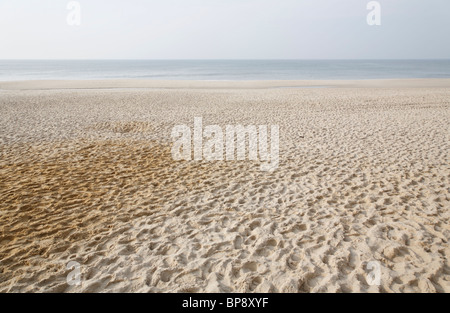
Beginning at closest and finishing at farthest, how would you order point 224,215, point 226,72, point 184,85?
point 224,215, point 184,85, point 226,72

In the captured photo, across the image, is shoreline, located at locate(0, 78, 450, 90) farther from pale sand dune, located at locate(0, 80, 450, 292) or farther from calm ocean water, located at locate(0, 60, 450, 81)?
pale sand dune, located at locate(0, 80, 450, 292)

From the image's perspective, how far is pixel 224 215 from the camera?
5.06 m

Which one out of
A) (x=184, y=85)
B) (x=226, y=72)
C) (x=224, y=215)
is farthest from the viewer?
(x=226, y=72)

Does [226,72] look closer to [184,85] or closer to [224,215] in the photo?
Answer: [184,85]

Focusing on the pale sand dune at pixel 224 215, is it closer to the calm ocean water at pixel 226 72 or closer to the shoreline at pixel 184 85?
the shoreline at pixel 184 85

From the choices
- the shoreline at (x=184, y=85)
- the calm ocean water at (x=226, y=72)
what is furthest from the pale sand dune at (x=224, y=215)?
the calm ocean water at (x=226, y=72)

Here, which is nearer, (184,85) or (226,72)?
(184,85)

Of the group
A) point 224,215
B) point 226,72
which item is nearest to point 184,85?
point 224,215

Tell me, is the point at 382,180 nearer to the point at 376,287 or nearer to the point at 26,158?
the point at 376,287

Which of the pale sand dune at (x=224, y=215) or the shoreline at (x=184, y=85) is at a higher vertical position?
the shoreline at (x=184, y=85)

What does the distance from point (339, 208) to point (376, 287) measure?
1.97m

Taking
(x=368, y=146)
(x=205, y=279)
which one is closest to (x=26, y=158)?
(x=205, y=279)

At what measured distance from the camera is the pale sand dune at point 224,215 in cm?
358
